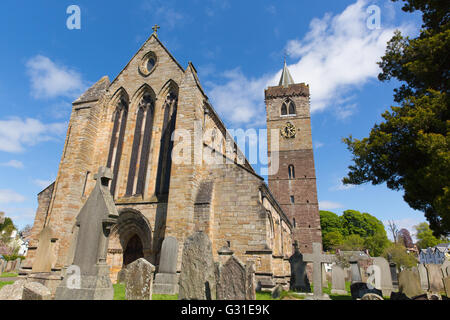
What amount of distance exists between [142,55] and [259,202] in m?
11.2

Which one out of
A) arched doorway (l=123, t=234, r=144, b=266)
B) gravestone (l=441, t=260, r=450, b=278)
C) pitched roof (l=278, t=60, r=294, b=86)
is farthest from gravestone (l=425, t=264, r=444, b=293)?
pitched roof (l=278, t=60, r=294, b=86)

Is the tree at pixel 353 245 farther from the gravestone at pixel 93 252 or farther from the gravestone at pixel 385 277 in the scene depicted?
the gravestone at pixel 93 252

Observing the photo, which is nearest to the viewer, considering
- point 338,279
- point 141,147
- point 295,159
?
point 338,279

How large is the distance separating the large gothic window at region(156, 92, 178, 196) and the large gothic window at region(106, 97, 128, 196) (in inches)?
104

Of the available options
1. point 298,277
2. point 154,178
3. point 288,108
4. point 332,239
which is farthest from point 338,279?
point 332,239

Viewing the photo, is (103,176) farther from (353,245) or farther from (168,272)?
(353,245)

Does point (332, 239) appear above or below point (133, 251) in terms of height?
above

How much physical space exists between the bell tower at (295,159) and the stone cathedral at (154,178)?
1157 centimetres

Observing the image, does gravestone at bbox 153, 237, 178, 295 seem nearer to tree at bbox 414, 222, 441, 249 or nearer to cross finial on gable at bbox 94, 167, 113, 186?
cross finial on gable at bbox 94, 167, 113, 186

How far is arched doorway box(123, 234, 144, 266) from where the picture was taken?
1262 centimetres

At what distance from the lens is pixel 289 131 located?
3222 centimetres

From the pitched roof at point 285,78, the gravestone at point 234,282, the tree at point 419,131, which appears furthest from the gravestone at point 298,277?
the pitched roof at point 285,78

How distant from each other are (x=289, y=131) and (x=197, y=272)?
2810cm
